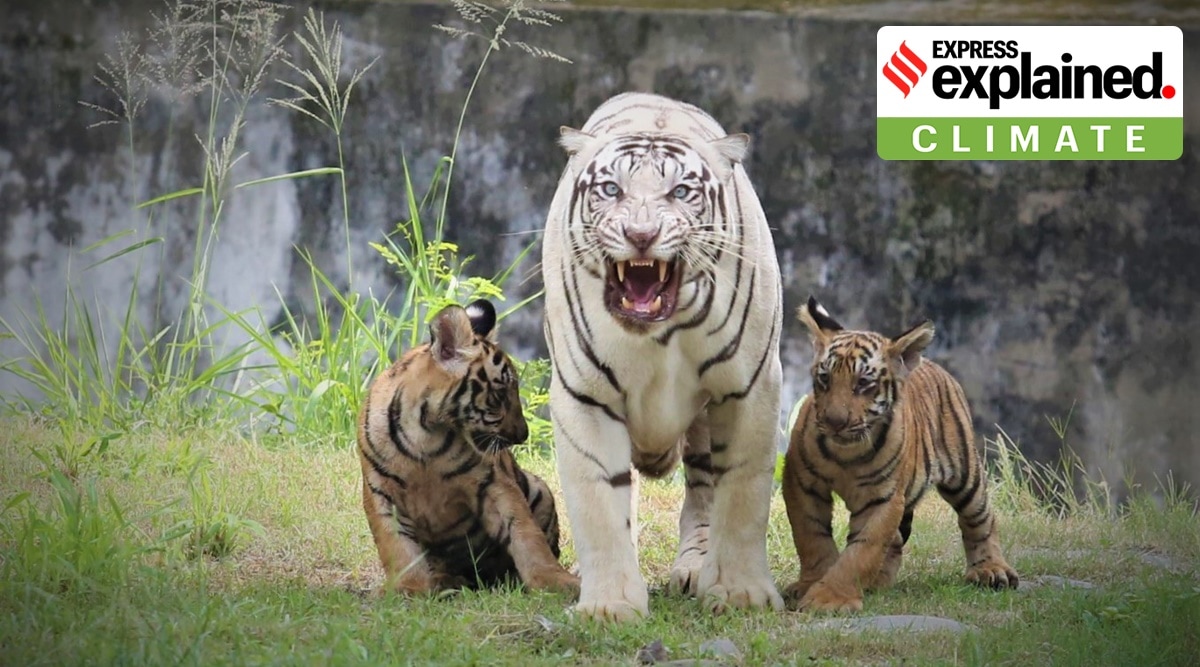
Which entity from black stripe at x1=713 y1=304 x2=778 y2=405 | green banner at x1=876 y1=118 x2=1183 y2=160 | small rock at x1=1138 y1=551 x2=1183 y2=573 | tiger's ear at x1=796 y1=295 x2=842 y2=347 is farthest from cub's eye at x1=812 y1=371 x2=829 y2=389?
green banner at x1=876 y1=118 x2=1183 y2=160

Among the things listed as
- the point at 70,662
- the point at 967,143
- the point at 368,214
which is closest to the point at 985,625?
the point at 70,662

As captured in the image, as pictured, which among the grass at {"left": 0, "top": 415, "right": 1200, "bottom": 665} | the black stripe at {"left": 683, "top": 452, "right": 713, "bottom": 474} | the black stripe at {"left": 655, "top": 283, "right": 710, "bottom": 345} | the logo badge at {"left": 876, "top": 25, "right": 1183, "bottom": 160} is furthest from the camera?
the logo badge at {"left": 876, "top": 25, "right": 1183, "bottom": 160}

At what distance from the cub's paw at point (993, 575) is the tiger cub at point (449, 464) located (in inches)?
54.8

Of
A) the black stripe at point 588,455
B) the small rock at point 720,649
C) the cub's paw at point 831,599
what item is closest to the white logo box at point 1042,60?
the cub's paw at point 831,599

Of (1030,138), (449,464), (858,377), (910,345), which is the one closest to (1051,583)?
(910,345)

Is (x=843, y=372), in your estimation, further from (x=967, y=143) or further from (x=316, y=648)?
(x=967, y=143)

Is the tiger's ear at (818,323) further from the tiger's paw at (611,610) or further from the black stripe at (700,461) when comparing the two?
the tiger's paw at (611,610)

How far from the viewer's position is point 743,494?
448cm

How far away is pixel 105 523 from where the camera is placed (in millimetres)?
4426

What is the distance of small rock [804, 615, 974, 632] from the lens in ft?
13.5

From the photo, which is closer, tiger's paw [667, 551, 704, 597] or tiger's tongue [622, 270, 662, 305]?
tiger's tongue [622, 270, 662, 305]

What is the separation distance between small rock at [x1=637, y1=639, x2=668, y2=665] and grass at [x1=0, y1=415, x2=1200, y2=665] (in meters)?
0.04

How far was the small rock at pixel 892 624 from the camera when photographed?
13.5 feet

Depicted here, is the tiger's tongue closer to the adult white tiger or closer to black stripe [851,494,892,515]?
the adult white tiger
